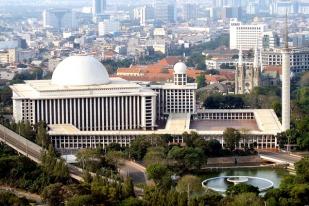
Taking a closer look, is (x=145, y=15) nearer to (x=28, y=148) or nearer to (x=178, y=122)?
(x=178, y=122)

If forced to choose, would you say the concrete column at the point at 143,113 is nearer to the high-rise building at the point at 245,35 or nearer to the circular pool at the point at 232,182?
the circular pool at the point at 232,182

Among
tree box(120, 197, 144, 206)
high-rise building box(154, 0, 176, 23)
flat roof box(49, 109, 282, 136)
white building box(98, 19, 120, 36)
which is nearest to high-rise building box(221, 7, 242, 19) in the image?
high-rise building box(154, 0, 176, 23)

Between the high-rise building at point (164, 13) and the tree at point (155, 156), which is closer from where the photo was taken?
the tree at point (155, 156)

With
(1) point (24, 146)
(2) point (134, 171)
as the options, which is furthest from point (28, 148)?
(2) point (134, 171)

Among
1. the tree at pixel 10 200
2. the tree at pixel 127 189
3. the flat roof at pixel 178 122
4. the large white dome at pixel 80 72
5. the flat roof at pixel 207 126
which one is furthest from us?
the large white dome at pixel 80 72

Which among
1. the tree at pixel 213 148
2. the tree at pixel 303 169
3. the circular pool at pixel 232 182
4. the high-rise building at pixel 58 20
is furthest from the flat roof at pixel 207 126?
the high-rise building at pixel 58 20

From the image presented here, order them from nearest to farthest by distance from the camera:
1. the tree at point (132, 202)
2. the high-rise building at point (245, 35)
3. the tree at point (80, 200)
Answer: the tree at point (132, 202)
the tree at point (80, 200)
the high-rise building at point (245, 35)

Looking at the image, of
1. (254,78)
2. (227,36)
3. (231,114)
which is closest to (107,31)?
(227,36)
